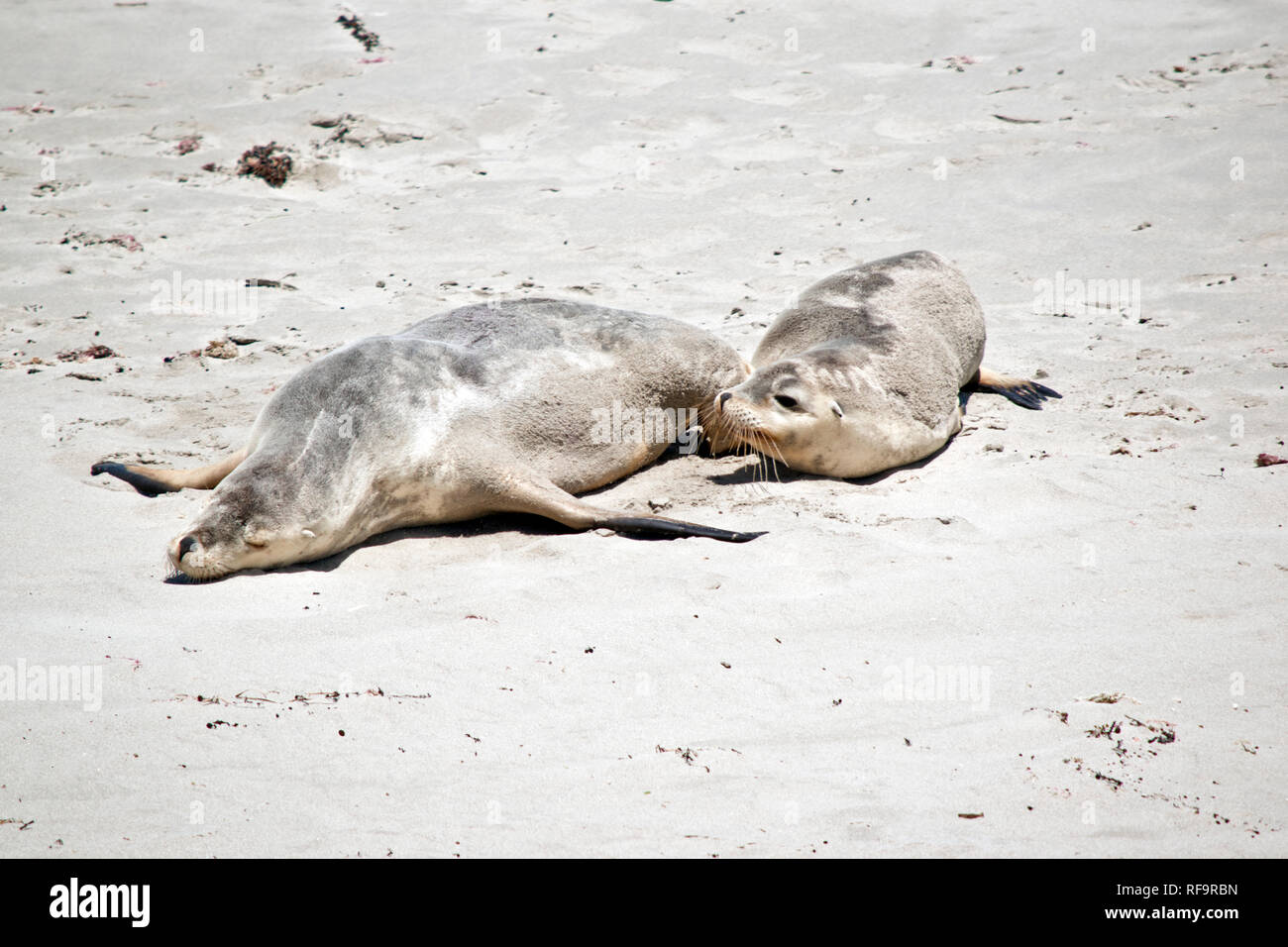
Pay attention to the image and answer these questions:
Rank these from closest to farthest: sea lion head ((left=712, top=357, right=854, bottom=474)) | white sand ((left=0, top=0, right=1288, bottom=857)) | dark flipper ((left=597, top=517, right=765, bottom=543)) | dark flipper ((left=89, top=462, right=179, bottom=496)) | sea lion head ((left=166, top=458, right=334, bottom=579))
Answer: white sand ((left=0, top=0, right=1288, bottom=857)), sea lion head ((left=166, top=458, right=334, bottom=579)), dark flipper ((left=597, top=517, right=765, bottom=543)), dark flipper ((left=89, top=462, right=179, bottom=496)), sea lion head ((left=712, top=357, right=854, bottom=474))

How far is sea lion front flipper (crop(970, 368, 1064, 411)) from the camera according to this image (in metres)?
6.06

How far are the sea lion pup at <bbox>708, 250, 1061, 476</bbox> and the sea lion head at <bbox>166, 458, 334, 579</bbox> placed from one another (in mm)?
1954

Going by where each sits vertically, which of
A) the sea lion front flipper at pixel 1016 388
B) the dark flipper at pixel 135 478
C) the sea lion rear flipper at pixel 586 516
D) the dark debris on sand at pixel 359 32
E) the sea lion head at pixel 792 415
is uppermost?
the dark debris on sand at pixel 359 32

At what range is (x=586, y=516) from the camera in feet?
15.1

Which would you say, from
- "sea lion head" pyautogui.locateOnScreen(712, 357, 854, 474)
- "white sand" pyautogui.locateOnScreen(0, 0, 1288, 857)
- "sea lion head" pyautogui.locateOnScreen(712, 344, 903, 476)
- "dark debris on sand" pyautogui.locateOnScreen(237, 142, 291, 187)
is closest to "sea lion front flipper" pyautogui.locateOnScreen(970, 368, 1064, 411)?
"white sand" pyautogui.locateOnScreen(0, 0, 1288, 857)

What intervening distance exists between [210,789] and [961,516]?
3.08 metres

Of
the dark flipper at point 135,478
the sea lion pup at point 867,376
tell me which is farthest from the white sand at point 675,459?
the sea lion pup at point 867,376

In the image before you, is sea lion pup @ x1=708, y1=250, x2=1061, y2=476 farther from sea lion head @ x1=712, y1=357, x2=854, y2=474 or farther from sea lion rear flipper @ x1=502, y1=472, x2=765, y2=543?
sea lion rear flipper @ x1=502, y1=472, x2=765, y2=543

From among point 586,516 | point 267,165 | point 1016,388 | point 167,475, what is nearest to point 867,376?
point 1016,388

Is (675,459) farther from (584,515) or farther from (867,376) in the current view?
(584,515)

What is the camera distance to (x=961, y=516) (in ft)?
15.1

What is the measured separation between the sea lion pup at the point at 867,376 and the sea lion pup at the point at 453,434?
1.59 feet

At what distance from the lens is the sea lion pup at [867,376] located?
5.22 meters

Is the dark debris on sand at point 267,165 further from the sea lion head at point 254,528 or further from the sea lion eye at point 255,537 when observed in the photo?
the sea lion eye at point 255,537
